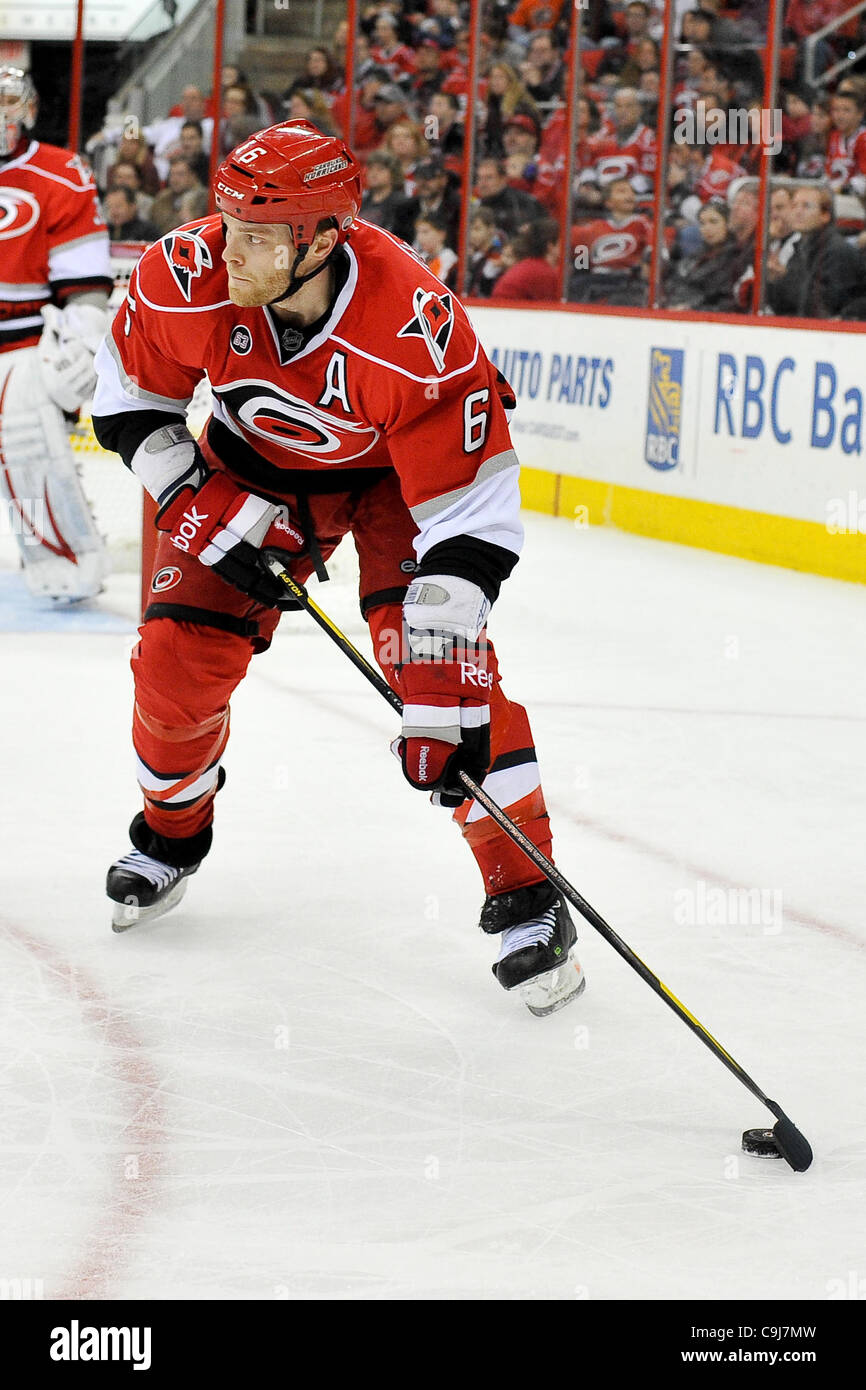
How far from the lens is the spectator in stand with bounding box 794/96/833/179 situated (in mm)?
6766

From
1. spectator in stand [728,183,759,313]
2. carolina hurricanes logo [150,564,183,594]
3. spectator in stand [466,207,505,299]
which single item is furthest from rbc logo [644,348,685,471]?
carolina hurricanes logo [150,564,183,594]

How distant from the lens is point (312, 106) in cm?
983

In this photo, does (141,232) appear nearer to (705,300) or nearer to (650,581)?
(705,300)

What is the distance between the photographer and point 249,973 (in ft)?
8.51

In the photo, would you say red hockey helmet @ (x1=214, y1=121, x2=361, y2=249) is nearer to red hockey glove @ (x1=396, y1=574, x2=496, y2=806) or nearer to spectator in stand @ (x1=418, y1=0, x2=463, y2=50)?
red hockey glove @ (x1=396, y1=574, x2=496, y2=806)

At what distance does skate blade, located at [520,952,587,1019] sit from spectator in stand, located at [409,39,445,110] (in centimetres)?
749

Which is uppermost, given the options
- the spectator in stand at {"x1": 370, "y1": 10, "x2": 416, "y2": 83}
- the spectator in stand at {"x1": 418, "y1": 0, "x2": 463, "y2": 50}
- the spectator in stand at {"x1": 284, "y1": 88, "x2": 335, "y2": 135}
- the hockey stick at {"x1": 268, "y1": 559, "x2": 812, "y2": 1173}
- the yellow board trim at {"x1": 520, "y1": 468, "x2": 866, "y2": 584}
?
the spectator in stand at {"x1": 418, "y1": 0, "x2": 463, "y2": 50}

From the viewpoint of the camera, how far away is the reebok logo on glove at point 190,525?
2514mm

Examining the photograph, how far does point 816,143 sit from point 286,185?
5118 millimetres

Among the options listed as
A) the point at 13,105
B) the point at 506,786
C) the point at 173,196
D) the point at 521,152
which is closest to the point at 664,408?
the point at 521,152

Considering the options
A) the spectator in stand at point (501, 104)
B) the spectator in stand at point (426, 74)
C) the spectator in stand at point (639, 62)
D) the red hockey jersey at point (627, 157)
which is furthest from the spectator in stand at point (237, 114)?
the spectator in stand at point (639, 62)

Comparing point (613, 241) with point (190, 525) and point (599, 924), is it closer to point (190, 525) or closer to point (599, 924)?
point (190, 525)

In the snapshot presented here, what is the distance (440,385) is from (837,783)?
180 cm
